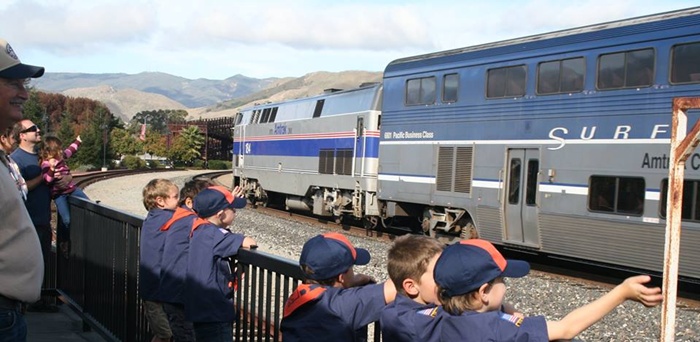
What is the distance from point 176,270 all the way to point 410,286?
2398mm

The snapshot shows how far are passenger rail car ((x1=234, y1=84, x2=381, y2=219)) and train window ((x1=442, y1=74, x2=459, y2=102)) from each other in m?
3.50

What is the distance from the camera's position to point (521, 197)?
14383 mm

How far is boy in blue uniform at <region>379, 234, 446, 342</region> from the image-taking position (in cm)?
328

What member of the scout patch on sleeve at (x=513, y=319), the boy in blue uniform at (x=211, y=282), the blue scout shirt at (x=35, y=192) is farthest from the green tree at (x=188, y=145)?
the scout patch on sleeve at (x=513, y=319)

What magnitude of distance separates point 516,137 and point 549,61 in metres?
1.59

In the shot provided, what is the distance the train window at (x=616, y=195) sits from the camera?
485 inches

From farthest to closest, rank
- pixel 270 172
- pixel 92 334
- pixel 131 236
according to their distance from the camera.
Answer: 1. pixel 270 172
2. pixel 92 334
3. pixel 131 236

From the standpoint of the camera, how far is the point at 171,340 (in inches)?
225

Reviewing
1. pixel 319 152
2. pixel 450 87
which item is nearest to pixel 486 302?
pixel 450 87

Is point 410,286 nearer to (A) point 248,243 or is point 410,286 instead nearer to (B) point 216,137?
(A) point 248,243

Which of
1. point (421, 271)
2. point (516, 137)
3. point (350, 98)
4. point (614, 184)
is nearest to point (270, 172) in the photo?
point (350, 98)

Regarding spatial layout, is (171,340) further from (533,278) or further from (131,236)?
(533,278)

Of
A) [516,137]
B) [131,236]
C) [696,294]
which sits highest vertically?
[516,137]

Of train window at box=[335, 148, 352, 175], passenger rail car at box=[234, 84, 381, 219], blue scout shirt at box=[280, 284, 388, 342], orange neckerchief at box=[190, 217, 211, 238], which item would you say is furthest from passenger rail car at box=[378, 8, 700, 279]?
blue scout shirt at box=[280, 284, 388, 342]
